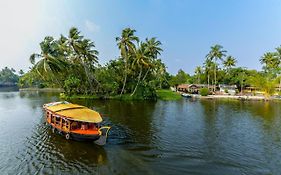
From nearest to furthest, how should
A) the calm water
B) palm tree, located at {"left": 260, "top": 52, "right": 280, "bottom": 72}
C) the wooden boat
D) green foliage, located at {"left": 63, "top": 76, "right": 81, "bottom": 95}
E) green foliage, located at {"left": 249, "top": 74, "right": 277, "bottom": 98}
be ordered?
the calm water, the wooden boat, green foliage, located at {"left": 63, "top": 76, "right": 81, "bottom": 95}, green foliage, located at {"left": 249, "top": 74, "right": 277, "bottom": 98}, palm tree, located at {"left": 260, "top": 52, "right": 280, "bottom": 72}

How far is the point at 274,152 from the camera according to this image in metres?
19.8

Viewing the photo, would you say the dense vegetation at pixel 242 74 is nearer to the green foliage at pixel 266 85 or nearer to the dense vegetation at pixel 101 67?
the green foliage at pixel 266 85

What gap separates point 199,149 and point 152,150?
4.72 meters

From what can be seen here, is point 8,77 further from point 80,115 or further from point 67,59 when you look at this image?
point 80,115

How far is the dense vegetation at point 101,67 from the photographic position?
55.6m

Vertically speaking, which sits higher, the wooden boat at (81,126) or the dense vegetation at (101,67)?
the dense vegetation at (101,67)

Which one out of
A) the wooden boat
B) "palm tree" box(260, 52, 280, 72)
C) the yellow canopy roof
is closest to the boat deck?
the wooden boat

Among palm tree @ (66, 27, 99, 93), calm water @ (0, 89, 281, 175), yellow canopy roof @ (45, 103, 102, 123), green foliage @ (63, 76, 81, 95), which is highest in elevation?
palm tree @ (66, 27, 99, 93)

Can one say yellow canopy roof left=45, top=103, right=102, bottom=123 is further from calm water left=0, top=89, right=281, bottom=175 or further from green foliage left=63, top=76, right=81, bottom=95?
green foliage left=63, top=76, right=81, bottom=95

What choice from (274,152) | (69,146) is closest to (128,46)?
(69,146)

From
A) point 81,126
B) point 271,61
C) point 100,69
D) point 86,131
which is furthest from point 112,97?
point 271,61

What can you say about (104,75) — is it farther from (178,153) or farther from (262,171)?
(262,171)

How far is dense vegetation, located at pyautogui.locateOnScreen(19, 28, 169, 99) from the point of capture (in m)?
55.6

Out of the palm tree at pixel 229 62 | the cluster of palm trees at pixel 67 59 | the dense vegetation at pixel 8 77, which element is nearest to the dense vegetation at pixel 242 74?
the palm tree at pixel 229 62
